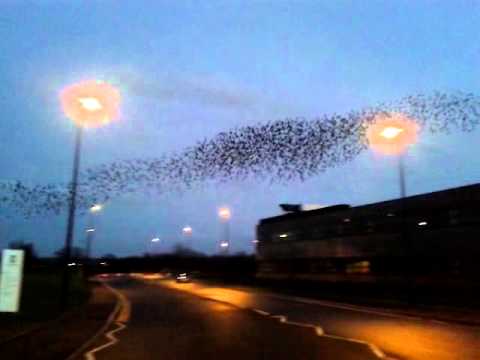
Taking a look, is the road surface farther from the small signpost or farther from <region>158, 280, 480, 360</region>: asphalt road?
the small signpost

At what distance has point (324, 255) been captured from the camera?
3078 inches

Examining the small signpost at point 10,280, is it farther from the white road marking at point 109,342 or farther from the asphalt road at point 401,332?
the asphalt road at point 401,332

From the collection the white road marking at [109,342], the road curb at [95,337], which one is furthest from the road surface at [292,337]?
the road curb at [95,337]

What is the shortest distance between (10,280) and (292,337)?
822 cm

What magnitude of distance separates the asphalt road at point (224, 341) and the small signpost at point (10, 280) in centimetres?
286

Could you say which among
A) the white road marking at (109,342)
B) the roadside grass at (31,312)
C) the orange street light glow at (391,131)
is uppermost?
the orange street light glow at (391,131)

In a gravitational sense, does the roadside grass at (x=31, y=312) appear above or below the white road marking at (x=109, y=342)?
above

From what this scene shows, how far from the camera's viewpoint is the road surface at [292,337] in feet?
46.0

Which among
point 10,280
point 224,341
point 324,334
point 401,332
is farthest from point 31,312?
point 10,280

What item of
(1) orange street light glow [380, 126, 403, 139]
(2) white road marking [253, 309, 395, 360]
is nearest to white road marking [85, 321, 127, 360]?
(2) white road marking [253, 309, 395, 360]

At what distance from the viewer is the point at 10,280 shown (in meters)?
11.8

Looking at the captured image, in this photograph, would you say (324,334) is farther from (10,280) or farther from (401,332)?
(10,280)

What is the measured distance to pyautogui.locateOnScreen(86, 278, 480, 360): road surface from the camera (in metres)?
14.0

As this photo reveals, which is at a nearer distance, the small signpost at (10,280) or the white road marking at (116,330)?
the small signpost at (10,280)
